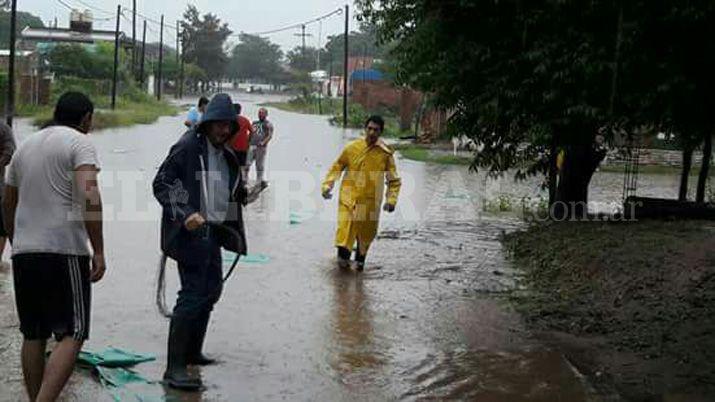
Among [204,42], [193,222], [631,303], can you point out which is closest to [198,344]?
[193,222]

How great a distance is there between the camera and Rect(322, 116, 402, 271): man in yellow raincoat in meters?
10.5

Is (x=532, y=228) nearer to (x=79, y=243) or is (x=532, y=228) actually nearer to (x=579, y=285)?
(x=579, y=285)

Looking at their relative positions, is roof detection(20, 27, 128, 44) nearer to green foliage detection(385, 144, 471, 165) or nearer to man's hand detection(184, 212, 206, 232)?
green foliage detection(385, 144, 471, 165)

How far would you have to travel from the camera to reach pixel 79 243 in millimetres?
5105

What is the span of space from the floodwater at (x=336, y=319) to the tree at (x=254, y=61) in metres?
126

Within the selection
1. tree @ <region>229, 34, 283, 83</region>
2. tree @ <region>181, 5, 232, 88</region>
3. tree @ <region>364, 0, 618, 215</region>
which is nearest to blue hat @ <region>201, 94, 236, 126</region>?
tree @ <region>364, 0, 618, 215</region>

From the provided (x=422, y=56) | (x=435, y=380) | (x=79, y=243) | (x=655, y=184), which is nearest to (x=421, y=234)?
(x=422, y=56)

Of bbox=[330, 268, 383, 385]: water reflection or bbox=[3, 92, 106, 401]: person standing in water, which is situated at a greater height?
bbox=[3, 92, 106, 401]: person standing in water

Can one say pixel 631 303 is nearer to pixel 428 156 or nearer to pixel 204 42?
pixel 428 156

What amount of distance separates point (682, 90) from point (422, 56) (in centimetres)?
468

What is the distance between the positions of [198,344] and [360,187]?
4340 millimetres

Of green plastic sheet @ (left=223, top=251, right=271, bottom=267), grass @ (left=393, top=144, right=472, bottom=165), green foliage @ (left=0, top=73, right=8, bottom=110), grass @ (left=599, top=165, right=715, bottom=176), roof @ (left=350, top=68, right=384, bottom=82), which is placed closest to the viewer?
green plastic sheet @ (left=223, top=251, right=271, bottom=267)

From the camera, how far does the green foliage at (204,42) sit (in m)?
115

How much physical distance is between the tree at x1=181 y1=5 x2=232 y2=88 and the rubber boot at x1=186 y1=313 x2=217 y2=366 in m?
110
